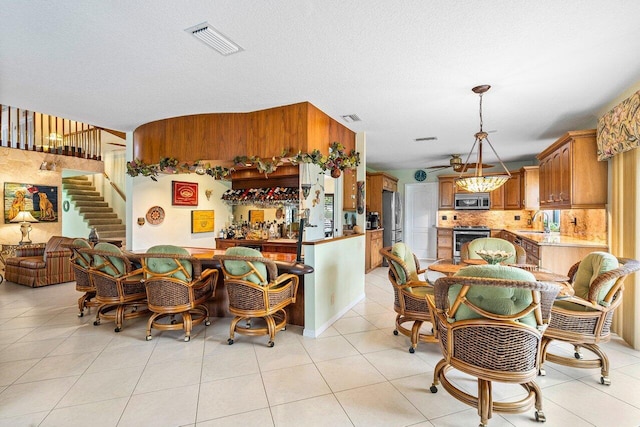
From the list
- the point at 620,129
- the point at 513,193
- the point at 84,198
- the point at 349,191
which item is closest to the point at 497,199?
the point at 513,193

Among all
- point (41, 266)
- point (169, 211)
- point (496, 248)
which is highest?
point (169, 211)

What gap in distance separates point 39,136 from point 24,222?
3368mm

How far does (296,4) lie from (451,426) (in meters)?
2.86

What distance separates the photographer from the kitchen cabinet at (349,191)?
5120mm

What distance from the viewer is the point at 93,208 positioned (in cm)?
865

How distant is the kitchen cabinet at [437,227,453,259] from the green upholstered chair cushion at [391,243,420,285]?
5204 millimetres

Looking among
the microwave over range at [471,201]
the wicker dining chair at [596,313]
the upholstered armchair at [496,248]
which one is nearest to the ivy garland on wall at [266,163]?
the upholstered armchair at [496,248]

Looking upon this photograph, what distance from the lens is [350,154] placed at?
4629mm

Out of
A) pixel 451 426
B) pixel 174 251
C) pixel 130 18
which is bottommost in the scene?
pixel 451 426

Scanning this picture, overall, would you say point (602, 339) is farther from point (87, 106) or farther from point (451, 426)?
point (87, 106)

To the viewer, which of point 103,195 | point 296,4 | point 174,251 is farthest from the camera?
point 103,195

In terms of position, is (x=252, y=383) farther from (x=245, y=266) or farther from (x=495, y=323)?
(x=495, y=323)

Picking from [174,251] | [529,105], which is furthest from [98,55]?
[529,105]

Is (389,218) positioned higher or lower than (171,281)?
higher
